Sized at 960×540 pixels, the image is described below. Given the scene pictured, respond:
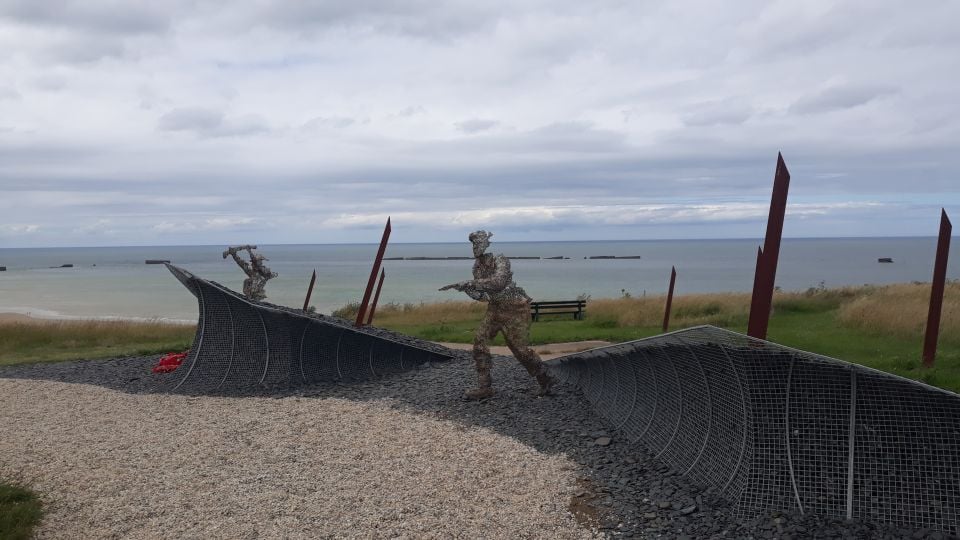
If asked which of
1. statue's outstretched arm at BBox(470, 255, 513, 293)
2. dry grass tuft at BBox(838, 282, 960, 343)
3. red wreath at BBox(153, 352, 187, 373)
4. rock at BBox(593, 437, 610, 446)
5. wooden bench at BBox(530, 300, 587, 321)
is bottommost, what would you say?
red wreath at BBox(153, 352, 187, 373)

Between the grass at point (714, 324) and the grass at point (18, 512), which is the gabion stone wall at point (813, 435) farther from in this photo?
the grass at point (18, 512)

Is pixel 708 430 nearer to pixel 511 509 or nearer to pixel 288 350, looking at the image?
pixel 511 509

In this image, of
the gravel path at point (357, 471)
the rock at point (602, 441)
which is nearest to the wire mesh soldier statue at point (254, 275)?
the gravel path at point (357, 471)

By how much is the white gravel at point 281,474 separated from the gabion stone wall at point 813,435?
1.48 m

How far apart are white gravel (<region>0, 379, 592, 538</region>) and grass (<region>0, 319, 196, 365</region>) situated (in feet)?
21.7

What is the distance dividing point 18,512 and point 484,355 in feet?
19.7

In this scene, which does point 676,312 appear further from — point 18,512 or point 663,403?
point 18,512

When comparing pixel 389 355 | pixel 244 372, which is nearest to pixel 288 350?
pixel 244 372

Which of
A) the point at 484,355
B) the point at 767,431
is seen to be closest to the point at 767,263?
the point at 767,431

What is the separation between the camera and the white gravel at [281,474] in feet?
21.2

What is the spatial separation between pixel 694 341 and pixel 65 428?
761cm

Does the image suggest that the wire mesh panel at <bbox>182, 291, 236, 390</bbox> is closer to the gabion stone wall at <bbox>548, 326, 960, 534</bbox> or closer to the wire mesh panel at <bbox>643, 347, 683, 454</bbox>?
the wire mesh panel at <bbox>643, 347, 683, 454</bbox>

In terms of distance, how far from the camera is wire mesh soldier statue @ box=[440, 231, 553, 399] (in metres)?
10.6

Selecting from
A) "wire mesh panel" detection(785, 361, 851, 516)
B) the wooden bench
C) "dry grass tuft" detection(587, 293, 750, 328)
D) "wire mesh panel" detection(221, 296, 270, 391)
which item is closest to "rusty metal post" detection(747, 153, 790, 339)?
"wire mesh panel" detection(785, 361, 851, 516)
